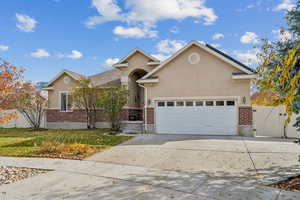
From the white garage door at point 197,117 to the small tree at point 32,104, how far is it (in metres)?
10.8

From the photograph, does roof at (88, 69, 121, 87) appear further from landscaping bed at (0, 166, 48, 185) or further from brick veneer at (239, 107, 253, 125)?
landscaping bed at (0, 166, 48, 185)

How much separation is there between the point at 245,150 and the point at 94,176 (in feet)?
20.7

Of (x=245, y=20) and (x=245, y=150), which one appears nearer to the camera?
(x=245, y=150)

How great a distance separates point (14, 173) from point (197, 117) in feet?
33.7

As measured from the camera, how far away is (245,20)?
41.2ft

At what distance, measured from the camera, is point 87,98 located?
1709 cm

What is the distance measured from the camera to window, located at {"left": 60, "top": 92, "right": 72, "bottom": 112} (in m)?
18.7

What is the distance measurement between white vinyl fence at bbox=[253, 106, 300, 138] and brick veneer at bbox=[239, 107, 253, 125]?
0.76 meters

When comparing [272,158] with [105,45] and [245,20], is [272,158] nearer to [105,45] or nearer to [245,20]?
[245,20]

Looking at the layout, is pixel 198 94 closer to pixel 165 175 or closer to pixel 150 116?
pixel 150 116

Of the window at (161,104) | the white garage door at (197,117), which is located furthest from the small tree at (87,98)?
the white garage door at (197,117)

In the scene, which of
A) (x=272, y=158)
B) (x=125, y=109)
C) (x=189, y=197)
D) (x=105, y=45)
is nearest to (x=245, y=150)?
(x=272, y=158)

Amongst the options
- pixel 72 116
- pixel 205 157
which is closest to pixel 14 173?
pixel 205 157

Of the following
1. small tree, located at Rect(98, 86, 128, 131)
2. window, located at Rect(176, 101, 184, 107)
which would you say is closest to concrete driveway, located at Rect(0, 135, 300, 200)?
window, located at Rect(176, 101, 184, 107)
